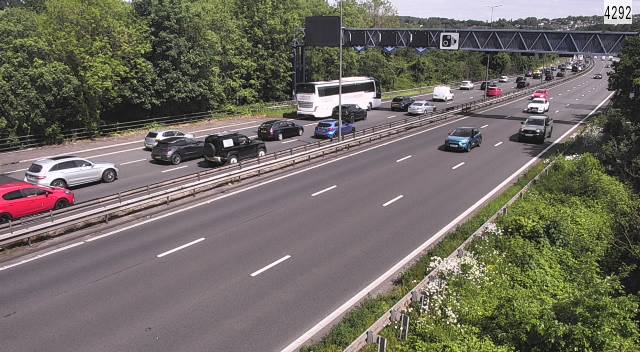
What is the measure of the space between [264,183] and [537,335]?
15.8 m

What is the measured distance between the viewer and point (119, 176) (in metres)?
26.2

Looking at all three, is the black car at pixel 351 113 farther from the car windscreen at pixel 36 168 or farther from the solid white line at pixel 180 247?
the solid white line at pixel 180 247

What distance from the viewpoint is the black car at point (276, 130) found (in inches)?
1404

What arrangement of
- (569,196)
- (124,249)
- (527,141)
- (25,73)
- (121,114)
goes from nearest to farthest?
(124,249)
(569,196)
(25,73)
(527,141)
(121,114)

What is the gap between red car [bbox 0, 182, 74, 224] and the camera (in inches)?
704

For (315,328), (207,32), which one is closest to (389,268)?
(315,328)

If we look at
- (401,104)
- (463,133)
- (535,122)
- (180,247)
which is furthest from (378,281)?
(401,104)

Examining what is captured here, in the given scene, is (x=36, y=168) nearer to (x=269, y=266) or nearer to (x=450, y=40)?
(x=269, y=266)

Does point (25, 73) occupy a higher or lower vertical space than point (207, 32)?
lower

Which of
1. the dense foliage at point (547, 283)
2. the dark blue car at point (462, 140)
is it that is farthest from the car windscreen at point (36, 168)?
the dark blue car at point (462, 140)

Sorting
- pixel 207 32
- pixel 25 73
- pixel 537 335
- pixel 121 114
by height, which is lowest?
pixel 537 335

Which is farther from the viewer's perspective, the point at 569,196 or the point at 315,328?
the point at 569,196

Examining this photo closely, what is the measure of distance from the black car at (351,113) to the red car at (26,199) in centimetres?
2854

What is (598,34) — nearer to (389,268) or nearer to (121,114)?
(389,268)
